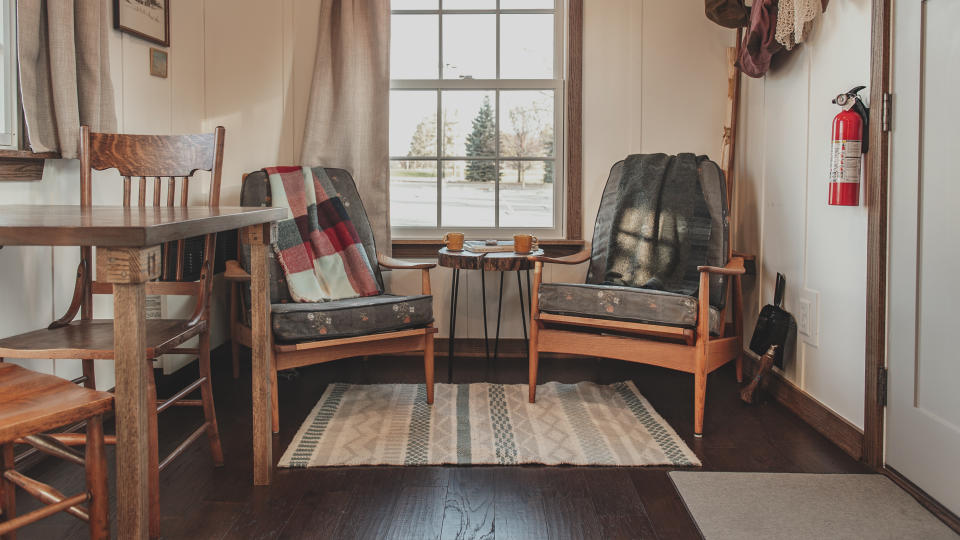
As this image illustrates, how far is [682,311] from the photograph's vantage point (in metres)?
2.66

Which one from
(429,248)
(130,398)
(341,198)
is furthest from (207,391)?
(429,248)

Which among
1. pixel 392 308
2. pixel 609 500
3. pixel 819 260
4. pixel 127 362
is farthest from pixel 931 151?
pixel 127 362

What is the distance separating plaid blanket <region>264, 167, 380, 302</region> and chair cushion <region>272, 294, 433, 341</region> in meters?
0.26

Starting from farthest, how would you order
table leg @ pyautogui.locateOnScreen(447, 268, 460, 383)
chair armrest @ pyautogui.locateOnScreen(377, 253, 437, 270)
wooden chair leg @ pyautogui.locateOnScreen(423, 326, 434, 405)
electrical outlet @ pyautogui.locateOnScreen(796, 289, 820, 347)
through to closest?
table leg @ pyautogui.locateOnScreen(447, 268, 460, 383) < chair armrest @ pyautogui.locateOnScreen(377, 253, 437, 270) < wooden chair leg @ pyautogui.locateOnScreen(423, 326, 434, 405) < electrical outlet @ pyautogui.locateOnScreen(796, 289, 820, 347)

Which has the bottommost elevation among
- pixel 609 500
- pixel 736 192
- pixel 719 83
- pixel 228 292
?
pixel 609 500

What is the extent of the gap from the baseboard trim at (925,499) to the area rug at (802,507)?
2 cm

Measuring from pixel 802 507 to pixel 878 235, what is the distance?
2.84 ft

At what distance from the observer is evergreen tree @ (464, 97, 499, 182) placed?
12.3 feet

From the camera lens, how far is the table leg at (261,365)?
2.08m

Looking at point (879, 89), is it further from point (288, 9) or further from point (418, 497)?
point (288, 9)

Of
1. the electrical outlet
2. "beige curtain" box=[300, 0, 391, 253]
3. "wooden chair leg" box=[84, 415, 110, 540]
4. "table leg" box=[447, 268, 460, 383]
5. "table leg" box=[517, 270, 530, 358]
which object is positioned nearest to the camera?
"wooden chair leg" box=[84, 415, 110, 540]

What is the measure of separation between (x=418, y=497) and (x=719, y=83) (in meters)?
2.61

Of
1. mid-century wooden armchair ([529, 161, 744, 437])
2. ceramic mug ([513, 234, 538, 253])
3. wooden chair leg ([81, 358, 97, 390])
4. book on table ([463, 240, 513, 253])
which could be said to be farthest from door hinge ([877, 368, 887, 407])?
wooden chair leg ([81, 358, 97, 390])

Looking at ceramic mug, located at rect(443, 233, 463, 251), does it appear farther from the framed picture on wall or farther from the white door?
the white door
